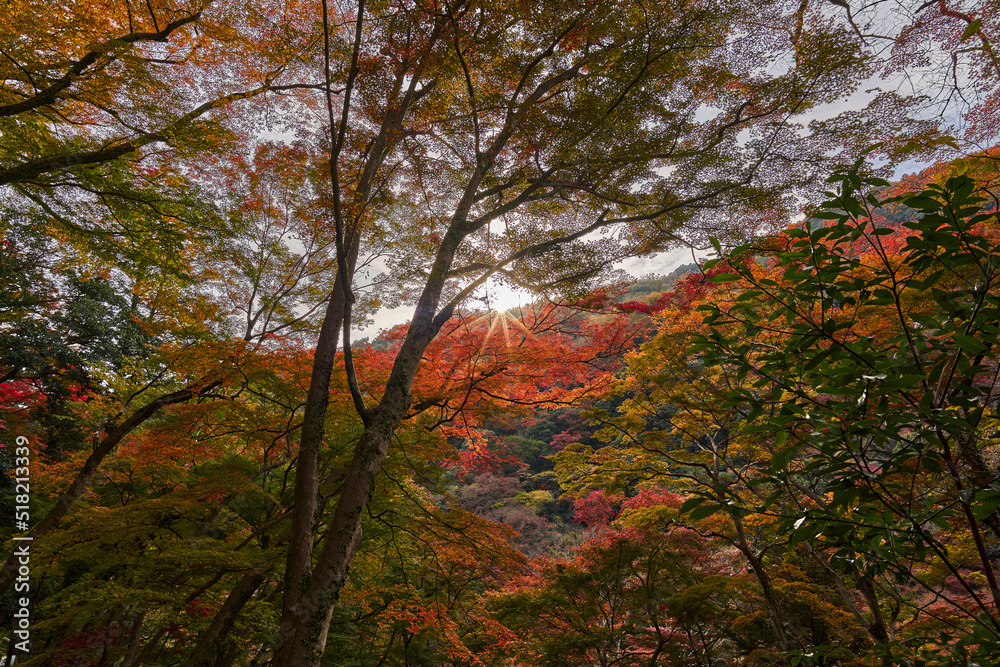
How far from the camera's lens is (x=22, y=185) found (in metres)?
5.31

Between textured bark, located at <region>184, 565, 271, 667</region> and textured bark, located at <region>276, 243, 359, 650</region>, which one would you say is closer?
textured bark, located at <region>276, 243, 359, 650</region>

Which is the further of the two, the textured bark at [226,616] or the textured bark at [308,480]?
the textured bark at [226,616]

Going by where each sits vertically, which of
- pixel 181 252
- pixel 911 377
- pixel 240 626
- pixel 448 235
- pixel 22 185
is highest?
pixel 22 185

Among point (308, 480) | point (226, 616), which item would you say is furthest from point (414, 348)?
point (226, 616)

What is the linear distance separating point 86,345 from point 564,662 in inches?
490

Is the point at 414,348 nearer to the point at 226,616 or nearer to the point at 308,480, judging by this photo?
the point at 308,480

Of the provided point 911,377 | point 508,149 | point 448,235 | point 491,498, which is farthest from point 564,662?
point 491,498

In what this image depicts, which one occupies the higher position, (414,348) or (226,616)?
(414,348)

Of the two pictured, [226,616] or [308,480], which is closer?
[308,480]

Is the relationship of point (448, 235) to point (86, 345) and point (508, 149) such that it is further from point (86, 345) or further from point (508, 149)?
point (86, 345)

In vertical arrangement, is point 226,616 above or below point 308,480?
below

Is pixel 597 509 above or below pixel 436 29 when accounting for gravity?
below

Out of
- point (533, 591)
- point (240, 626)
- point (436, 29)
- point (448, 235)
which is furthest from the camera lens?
point (533, 591)

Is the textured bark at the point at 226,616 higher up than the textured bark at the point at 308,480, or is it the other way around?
the textured bark at the point at 308,480
